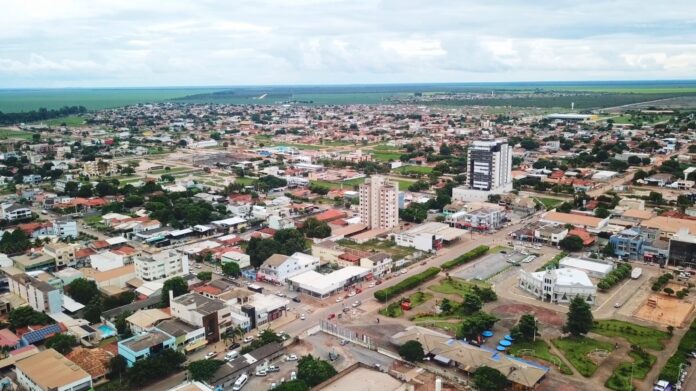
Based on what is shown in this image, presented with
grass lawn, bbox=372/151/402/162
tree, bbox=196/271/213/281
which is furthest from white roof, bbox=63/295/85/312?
grass lawn, bbox=372/151/402/162

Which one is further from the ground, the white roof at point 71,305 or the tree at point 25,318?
the tree at point 25,318

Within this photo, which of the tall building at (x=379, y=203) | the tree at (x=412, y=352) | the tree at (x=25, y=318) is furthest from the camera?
the tall building at (x=379, y=203)

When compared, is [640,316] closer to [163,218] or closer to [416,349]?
[416,349]

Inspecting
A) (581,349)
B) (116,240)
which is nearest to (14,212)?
(116,240)

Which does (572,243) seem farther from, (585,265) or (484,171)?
(484,171)

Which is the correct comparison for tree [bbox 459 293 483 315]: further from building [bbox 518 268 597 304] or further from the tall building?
the tall building

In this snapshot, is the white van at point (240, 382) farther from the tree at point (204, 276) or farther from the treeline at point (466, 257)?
the treeline at point (466, 257)

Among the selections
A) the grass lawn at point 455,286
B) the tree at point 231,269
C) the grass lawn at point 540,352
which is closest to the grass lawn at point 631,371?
the grass lawn at point 540,352
